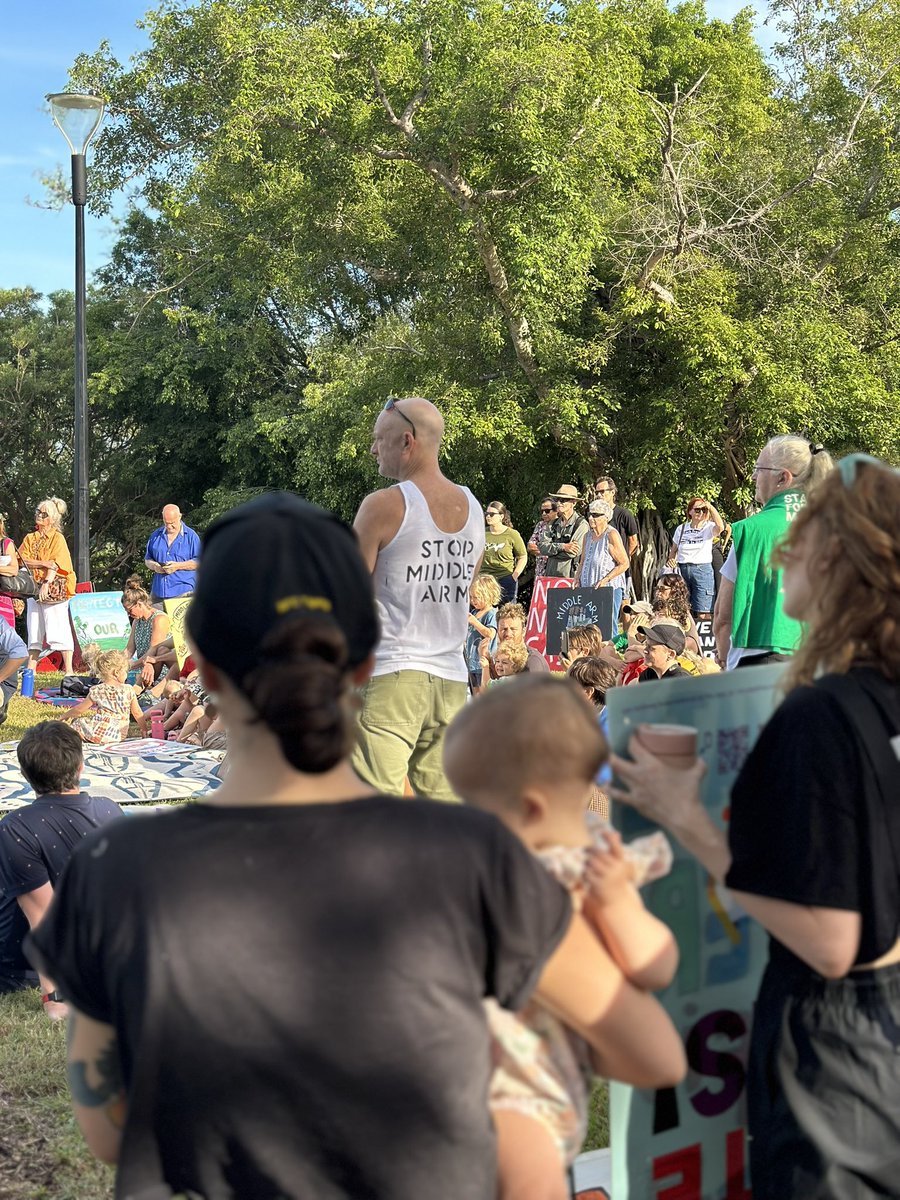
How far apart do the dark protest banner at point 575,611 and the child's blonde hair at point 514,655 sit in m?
1.33

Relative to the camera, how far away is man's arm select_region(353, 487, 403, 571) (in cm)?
463

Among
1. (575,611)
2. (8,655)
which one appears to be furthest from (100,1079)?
(575,611)

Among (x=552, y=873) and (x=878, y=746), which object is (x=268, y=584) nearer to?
(x=552, y=873)

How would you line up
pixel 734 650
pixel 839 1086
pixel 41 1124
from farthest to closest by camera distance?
pixel 734 650 → pixel 41 1124 → pixel 839 1086

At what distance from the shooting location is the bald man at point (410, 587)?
15.4ft

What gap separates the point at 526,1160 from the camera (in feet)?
5.06

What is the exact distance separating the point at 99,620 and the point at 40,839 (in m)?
9.91

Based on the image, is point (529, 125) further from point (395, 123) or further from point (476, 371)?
point (476, 371)

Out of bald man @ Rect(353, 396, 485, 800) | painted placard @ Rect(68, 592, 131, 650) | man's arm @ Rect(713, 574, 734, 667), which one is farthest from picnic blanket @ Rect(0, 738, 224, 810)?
painted placard @ Rect(68, 592, 131, 650)

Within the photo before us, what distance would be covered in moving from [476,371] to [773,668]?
2057 cm

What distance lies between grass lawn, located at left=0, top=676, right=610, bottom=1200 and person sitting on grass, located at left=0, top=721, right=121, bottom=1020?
0.90ft

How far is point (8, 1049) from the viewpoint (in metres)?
4.20

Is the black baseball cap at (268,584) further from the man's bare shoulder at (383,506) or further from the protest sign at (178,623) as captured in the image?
the protest sign at (178,623)

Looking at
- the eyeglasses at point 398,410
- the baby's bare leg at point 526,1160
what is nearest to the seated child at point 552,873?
the baby's bare leg at point 526,1160
